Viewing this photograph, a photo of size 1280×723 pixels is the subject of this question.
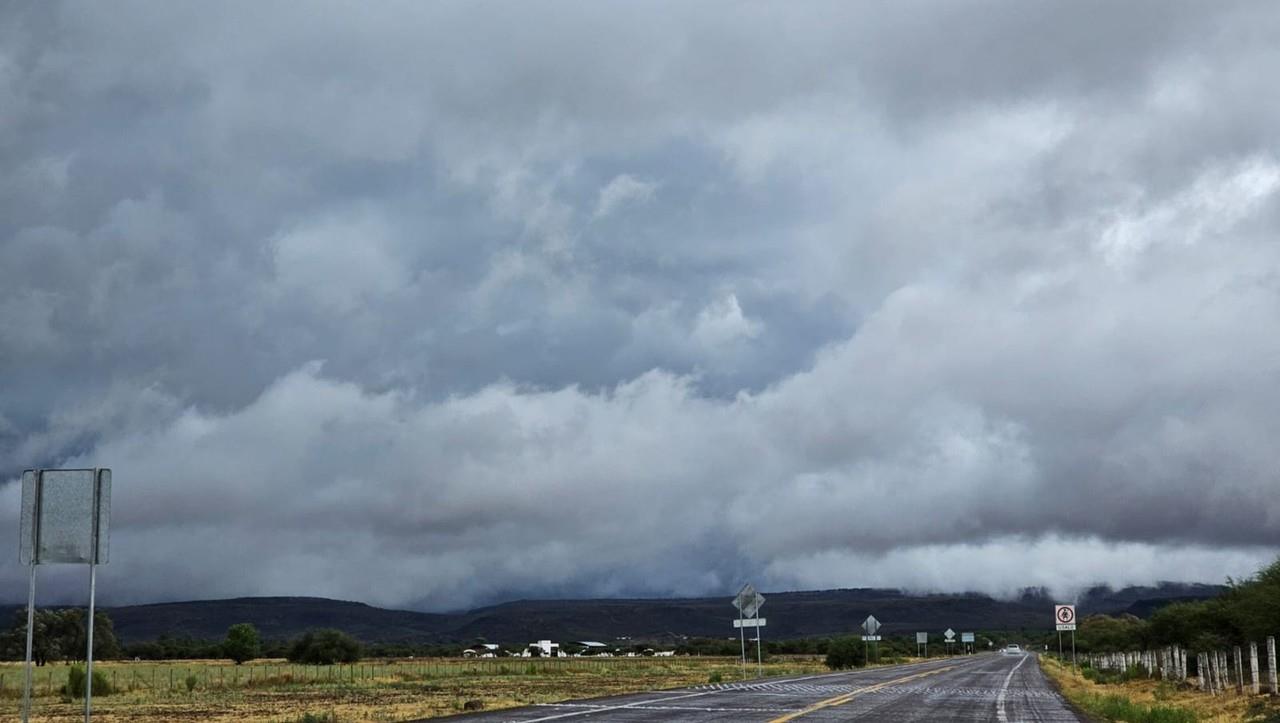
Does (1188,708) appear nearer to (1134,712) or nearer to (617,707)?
(1134,712)

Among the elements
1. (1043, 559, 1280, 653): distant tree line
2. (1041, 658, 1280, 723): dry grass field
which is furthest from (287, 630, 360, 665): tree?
(1041, 658, 1280, 723): dry grass field

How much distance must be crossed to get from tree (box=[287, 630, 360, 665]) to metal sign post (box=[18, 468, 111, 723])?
126 meters

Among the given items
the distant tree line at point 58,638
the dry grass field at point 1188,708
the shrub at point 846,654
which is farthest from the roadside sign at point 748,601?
the distant tree line at point 58,638

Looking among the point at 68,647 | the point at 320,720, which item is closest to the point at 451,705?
the point at 320,720

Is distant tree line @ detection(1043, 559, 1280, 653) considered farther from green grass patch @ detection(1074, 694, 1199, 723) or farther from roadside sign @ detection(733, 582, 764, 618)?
roadside sign @ detection(733, 582, 764, 618)

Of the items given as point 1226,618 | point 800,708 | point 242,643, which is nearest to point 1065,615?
point 1226,618

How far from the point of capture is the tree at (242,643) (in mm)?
167575

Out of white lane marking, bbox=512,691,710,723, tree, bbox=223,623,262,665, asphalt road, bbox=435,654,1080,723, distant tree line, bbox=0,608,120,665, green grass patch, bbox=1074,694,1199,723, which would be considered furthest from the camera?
tree, bbox=223,623,262,665

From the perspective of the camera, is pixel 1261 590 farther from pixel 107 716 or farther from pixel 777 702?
pixel 107 716

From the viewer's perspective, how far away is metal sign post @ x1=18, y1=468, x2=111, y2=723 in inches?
655

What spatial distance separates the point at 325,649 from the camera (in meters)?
138

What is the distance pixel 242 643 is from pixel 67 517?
16343cm

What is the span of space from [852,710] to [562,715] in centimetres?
772

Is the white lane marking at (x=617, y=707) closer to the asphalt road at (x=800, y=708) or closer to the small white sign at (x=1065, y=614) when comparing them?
the asphalt road at (x=800, y=708)
